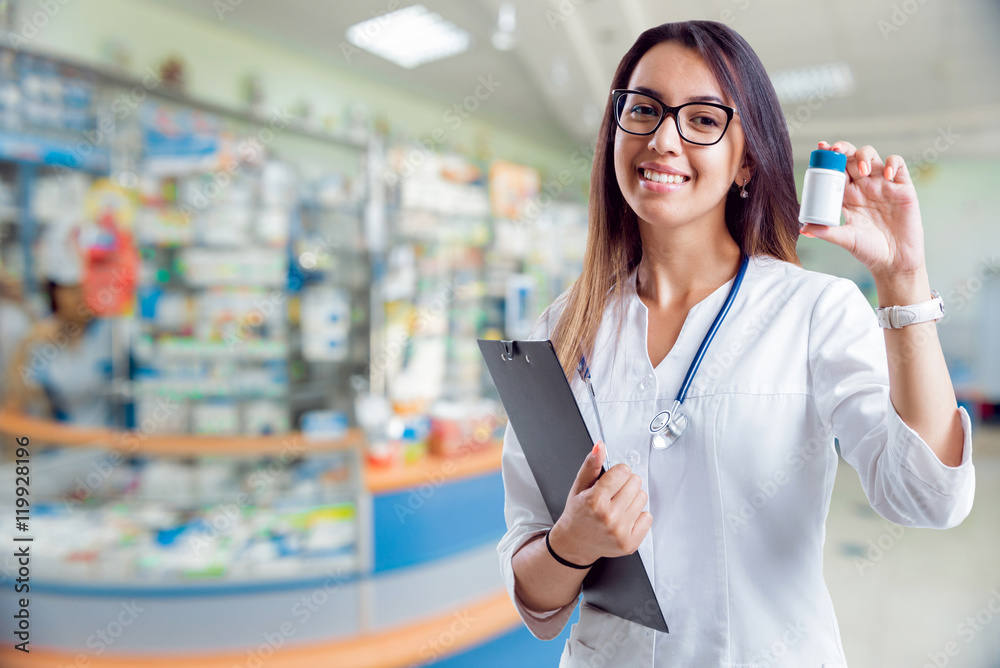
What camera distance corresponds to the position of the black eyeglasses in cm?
90

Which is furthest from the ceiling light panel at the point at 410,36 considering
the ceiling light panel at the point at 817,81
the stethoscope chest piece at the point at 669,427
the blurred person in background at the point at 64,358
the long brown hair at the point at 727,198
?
the stethoscope chest piece at the point at 669,427

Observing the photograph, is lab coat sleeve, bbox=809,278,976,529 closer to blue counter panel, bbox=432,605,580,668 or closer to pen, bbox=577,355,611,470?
pen, bbox=577,355,611,470

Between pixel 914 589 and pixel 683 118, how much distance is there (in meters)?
4.42

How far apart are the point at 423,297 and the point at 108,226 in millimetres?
1613

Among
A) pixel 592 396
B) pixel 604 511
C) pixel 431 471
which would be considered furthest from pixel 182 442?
pixel 604 511

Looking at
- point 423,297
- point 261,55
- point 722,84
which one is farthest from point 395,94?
point 722,84

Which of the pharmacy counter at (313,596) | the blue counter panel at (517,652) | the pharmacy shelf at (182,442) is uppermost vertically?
the pharmacy shelf at (182,442)

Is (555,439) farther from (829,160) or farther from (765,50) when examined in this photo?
(765,50)

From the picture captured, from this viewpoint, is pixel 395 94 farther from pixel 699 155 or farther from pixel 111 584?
pixel 699 155

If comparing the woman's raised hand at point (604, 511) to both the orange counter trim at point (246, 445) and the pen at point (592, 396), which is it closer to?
the pen at point (592, 396)

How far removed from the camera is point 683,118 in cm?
90

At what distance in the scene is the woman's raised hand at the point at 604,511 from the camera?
2.53 ft

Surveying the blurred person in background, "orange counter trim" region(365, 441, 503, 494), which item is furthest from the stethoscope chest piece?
the blurred person in background

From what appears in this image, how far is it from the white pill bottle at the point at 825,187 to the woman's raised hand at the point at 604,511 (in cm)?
40
